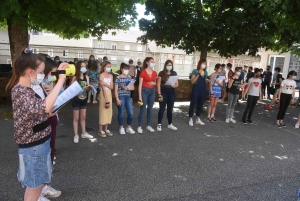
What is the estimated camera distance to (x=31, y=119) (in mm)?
2229

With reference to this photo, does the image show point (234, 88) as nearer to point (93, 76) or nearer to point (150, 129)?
point (150, 129)

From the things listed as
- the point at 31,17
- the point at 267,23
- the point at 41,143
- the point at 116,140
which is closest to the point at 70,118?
the point at 116,140

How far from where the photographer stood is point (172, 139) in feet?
19.0

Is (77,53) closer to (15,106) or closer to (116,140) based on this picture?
(116,140)

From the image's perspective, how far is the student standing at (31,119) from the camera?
214 cm

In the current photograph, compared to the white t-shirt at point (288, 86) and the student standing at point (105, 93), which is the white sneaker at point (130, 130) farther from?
the white t-shirt at point (288, 86)

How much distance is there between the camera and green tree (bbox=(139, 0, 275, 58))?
815 centimetres

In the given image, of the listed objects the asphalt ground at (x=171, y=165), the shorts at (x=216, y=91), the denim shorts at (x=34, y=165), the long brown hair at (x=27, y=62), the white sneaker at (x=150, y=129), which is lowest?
the asphalt ground at (x=171, y=165)

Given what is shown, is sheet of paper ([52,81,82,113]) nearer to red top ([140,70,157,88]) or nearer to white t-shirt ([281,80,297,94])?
red top ([140,70,157,88])

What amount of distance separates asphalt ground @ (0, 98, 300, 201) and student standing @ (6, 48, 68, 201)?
98cm

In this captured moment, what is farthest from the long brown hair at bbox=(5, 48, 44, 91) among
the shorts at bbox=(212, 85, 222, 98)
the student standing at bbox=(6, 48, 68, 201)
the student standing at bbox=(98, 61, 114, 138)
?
the shorts at bbox=(212, 85, 222, 98)

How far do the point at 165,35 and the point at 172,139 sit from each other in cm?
455

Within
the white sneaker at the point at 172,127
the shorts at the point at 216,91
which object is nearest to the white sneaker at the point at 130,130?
the white sneaker at the point at 172,127

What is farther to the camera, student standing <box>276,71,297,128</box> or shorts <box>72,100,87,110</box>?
student standing <box>276,71,297,128</box>
